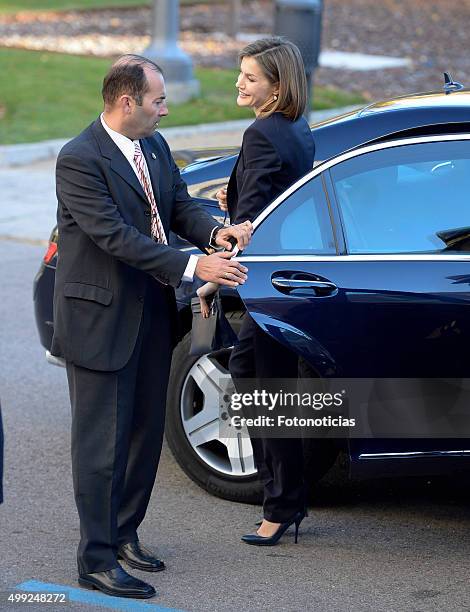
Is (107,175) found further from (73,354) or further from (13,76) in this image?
(13,76)

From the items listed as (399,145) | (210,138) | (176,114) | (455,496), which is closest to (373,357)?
(399,145)

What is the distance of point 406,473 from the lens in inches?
179

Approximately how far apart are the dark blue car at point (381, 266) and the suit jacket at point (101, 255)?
1.66 feet

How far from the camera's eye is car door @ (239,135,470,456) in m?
4.42

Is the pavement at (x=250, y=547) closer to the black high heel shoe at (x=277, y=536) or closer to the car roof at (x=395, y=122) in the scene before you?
the black high heel shoe at (x=277, y=536)

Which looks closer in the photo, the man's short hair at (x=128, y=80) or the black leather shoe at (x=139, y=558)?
the man's short hair at (x=128, y=80)

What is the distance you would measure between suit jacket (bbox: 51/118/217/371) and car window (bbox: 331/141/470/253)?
0.78 meters

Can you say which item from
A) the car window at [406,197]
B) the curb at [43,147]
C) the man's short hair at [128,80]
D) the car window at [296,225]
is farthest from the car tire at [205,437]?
the curb at [43,147]

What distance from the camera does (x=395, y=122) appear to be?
487 centimetres

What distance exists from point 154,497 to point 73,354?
4.31 ft

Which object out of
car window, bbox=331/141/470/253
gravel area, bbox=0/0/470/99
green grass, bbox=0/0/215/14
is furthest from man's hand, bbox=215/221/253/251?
green grass, bbox=0/0/215/14

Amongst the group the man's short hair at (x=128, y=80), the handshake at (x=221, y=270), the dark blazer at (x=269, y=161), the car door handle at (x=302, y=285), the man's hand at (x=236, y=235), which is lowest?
the car door handle at (x=302, y=285)

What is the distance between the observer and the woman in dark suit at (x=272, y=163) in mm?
4551

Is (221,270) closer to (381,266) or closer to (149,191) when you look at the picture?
(149,191)
